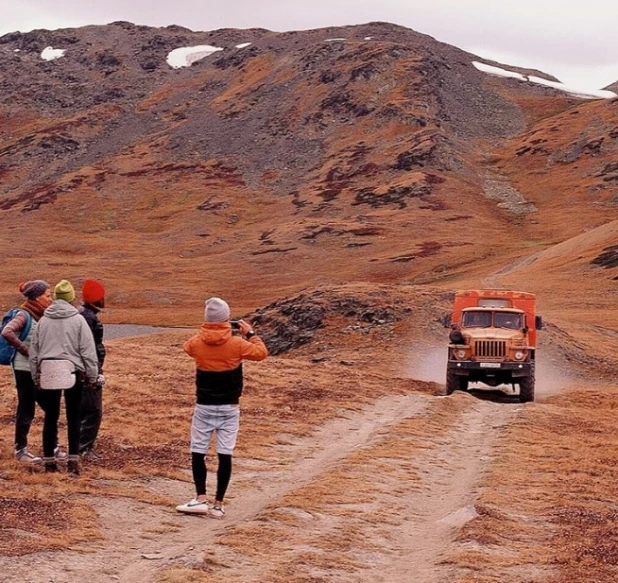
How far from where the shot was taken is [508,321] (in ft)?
102

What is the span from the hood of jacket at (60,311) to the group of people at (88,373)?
1cm

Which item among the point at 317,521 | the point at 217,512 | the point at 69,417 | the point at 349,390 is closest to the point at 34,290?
the point at 69,417

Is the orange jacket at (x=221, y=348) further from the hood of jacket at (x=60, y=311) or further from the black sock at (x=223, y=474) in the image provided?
the hood of jacket at (x=60, y=311)

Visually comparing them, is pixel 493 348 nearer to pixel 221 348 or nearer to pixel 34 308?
pixel 34 308

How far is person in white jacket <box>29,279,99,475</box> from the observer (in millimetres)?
12668

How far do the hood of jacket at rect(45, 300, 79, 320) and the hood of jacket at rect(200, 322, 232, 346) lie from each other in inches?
92.1

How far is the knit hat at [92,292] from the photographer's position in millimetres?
13633

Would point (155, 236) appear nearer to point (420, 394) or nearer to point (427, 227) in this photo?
point (427, 227)

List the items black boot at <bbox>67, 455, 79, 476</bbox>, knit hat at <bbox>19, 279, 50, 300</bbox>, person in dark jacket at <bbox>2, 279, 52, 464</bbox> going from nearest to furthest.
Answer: black boot at <bbox>67, 455, 79, 476</bbox> < person in dark jacket at <bbox>2, 279, 52, 464</bbox> < knit hat at <bbox>19, 279, 50, 300</bbox>

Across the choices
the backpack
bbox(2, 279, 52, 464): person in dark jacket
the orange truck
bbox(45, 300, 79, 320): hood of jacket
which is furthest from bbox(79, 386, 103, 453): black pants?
the orange truck

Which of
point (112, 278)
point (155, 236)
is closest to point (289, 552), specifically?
point (112, 278)

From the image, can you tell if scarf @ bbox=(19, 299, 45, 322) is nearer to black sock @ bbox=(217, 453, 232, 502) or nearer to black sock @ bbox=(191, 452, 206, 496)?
black sock @ bbox=(191, 452, 206, 496)

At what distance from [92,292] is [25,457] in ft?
8.97

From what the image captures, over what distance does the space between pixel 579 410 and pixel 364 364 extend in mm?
12907
